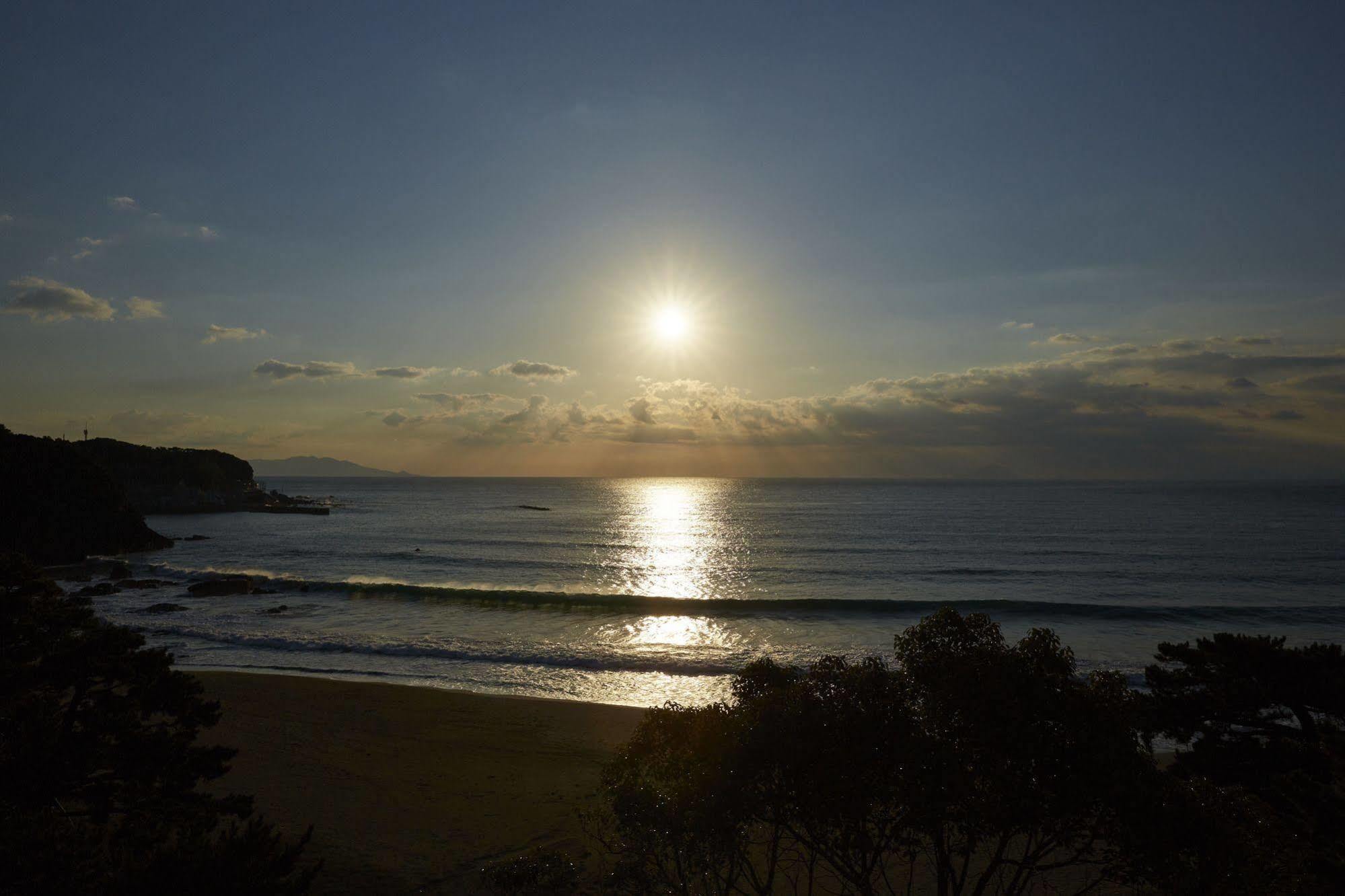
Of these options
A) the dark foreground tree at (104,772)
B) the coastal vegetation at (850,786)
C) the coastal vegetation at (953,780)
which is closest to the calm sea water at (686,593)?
the dark foreground tree at (104,772)

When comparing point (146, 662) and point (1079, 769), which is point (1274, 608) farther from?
point (146, 662)

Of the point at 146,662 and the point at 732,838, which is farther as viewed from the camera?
the point at 146,662

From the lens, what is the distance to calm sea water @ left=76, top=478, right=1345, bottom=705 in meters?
26.8

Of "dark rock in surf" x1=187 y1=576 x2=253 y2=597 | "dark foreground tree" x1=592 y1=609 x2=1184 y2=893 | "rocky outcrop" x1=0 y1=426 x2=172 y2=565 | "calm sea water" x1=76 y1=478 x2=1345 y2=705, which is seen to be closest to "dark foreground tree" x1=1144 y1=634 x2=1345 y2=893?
"dark foreground tree" x1=592 y1=609 x2=1184 y2=893

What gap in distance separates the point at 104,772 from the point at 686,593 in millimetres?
33826

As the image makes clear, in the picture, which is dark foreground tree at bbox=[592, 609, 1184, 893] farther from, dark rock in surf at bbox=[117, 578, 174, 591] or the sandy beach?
dark rock in surf at bbox=[117, 578, 174, 591]

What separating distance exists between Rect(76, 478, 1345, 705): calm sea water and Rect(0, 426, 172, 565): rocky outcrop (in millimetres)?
4667

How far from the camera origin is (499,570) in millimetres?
50469

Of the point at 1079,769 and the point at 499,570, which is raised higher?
the point at 1079,769

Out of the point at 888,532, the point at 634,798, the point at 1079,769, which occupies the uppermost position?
the point at 1079,769

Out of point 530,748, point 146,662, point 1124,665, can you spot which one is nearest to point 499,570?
point 530,748

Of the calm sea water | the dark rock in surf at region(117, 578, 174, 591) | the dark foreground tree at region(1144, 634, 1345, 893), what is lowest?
the calm sea water

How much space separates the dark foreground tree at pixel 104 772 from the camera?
5988 mm

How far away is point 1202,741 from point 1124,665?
17.4 m
